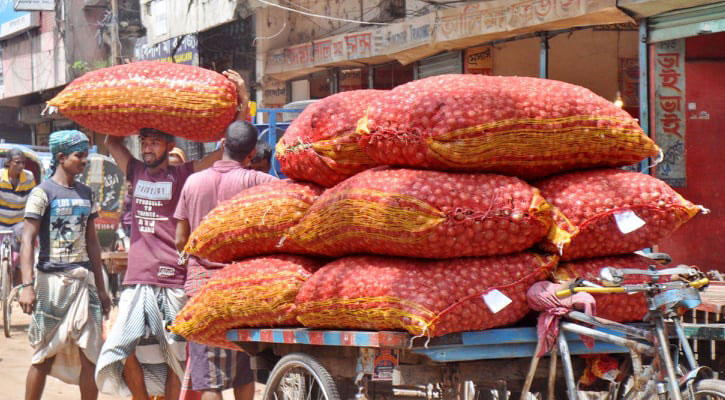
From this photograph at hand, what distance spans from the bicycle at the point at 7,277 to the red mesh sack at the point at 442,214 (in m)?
7.78

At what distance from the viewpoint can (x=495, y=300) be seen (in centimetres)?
368

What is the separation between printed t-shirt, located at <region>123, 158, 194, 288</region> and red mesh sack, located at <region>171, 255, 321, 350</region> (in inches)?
41.8

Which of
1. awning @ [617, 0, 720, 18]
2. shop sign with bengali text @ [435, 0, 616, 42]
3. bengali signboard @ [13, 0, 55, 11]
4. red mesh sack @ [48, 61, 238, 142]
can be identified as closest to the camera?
red mesh sack @ [48, 61, 238, 142]

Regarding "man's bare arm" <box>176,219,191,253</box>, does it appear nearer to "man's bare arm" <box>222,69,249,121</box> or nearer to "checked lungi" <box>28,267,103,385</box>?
"man's bare arm" <box>222,69,249,121</box>

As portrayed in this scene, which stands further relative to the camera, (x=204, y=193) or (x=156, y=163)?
(x=156, y=163)

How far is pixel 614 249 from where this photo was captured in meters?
3.93

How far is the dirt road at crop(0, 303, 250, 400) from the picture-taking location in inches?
295

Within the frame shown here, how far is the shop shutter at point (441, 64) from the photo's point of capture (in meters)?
13.3

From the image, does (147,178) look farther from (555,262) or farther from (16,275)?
(16,275)

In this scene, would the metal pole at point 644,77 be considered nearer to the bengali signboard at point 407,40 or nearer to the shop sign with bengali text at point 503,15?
the shop sign with bengali text at point 503,15

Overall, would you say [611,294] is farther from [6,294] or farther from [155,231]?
[6,294]

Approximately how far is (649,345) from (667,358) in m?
0.20

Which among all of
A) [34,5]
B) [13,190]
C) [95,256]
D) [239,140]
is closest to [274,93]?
[13,190]

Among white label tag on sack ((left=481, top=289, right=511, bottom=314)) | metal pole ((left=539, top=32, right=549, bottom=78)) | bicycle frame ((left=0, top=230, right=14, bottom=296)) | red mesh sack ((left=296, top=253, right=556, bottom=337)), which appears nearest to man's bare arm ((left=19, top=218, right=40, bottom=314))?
red mesh sack ((left=296, top=253, right=556, bottom=337))
